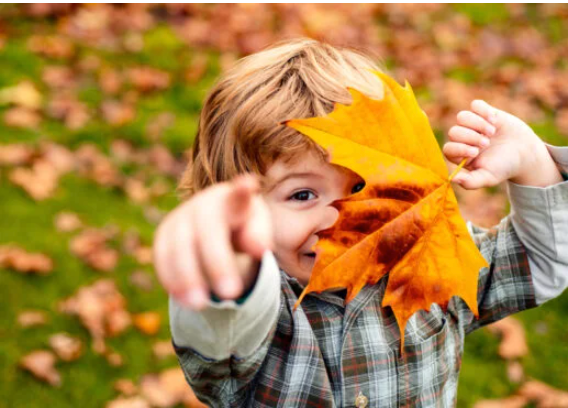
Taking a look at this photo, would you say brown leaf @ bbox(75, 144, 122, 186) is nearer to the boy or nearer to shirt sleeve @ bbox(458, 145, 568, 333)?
the boy

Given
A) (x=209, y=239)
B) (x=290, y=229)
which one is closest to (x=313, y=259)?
(x=290, y=229)

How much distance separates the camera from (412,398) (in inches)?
52.4

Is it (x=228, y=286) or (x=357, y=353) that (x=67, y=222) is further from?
(x=228, y=286)

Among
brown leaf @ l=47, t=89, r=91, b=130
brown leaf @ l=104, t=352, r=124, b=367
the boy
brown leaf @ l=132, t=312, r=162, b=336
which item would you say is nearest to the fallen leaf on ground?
brown leaf @ l=132, t=312, r=162, b=336

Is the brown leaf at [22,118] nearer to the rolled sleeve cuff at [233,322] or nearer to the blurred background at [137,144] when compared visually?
the blurred background at [137,144]

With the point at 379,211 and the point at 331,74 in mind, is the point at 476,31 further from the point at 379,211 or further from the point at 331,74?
the point at 379,211

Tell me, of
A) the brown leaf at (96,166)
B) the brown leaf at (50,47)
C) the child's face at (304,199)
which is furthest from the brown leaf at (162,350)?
the brown leaf at (50,47)

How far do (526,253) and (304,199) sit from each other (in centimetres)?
56

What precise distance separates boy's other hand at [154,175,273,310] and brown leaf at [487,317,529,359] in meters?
2.03

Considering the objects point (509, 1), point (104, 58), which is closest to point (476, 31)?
point (509, 1)

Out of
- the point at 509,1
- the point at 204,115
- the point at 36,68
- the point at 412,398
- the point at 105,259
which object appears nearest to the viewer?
the point at 412,398

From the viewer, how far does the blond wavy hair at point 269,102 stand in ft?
4.22

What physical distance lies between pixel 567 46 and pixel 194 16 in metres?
2.47

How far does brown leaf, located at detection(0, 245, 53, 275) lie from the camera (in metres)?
2.51
